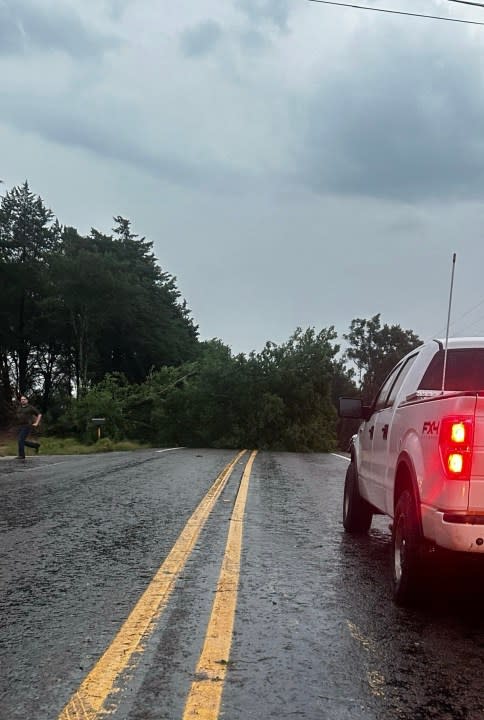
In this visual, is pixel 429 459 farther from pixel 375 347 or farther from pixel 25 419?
pixel 375 347

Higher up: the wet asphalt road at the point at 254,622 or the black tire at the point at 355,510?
the black tire at the point at 355,510

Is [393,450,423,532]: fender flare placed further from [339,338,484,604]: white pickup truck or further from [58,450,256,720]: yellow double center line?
[58,450,256,720]: yellow double center line

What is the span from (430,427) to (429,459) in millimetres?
202

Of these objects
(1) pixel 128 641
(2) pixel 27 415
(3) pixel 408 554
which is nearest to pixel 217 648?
(1) pixel 128 641

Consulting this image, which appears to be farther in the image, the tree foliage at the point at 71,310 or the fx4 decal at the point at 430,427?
the tree foliage at the point at 71,310

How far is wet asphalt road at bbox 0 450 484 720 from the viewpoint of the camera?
3.07 metres

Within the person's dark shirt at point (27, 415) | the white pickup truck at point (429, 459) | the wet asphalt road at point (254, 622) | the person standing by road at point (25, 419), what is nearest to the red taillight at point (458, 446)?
the white pickup truck at point (429, 459)

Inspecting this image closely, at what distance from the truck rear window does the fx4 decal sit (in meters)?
1.33

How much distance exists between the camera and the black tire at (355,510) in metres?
7.35

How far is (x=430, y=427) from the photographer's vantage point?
4.36 meters

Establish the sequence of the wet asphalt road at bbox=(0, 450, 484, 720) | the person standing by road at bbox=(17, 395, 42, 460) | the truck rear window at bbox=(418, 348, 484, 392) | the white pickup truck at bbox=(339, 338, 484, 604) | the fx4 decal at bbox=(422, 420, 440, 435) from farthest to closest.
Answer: the person standing by road at bbox=(17, 395, 42, 460) < the truck rear window at bbox=(418, 348, 484, 392) < the fx4 decal at bbox=(422, 420, 440, 435) < the white pickup truck at bbox=(339, 338, 484, 604) < the wet asphalt road at bbox=(0, 450, 484, 720)

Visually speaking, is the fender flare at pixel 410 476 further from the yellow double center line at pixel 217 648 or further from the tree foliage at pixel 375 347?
the tree foliage at pixel 375 347

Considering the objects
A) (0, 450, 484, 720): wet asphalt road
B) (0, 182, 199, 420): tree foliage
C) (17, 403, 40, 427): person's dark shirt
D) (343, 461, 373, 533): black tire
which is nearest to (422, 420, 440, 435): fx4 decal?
(0, 450, 484, 720): wet asphalt road

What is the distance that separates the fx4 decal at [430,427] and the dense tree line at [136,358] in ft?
97.2
